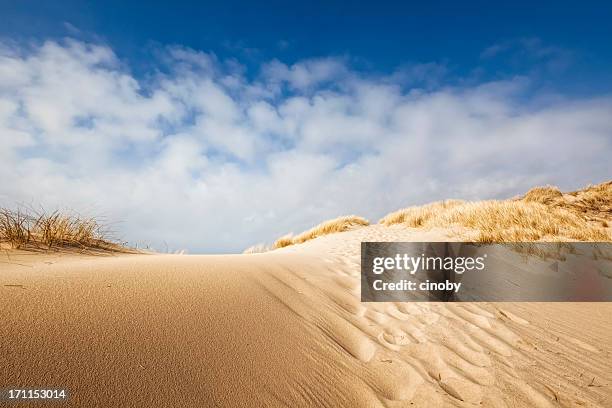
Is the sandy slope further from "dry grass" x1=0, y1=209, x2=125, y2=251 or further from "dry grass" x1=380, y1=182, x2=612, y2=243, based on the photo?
"dry grass" x1=380, y1=182, x2=612, y2=243

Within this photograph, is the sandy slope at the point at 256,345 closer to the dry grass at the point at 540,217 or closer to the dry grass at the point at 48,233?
the dry grass at the point at 48,233

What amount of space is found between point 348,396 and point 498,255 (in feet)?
20.3

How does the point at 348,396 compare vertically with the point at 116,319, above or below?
below

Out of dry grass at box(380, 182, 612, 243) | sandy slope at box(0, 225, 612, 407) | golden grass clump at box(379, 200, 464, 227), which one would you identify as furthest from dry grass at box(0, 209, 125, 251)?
golden grass clump at box(379, 200, 464, 227)

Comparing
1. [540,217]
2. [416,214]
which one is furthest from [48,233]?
[416,214]

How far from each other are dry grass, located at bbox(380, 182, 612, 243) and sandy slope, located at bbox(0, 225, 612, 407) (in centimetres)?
415

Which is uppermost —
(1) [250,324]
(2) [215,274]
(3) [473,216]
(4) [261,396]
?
(3) [473,216]

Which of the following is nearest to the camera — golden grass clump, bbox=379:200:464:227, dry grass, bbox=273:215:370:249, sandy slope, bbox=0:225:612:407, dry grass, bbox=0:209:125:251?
sandy slope, bbox=0:225:612:407

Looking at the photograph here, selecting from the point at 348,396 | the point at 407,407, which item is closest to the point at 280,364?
the point at 348,396

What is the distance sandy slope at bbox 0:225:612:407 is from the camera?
5.31ft

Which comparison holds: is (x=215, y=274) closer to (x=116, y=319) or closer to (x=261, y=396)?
(x=116, y=319)

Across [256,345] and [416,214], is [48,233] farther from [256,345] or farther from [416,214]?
[416,214]

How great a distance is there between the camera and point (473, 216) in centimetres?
1017

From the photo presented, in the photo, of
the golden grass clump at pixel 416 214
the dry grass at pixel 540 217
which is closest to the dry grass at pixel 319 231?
the golden grass clump at pixel 416 214
